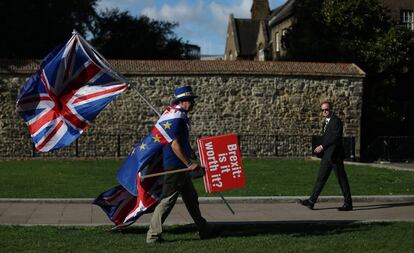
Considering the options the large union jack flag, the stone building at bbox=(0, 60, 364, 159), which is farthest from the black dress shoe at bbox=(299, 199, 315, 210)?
the stone building at bbox=(0, 60, 364, 159)

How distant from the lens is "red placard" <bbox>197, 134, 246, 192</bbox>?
8500 mm

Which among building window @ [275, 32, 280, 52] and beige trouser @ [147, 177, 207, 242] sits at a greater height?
building window @ [275, 32, 280, 52]

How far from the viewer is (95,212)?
11094mm

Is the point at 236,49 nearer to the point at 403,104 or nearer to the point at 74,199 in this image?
the point at 403,104

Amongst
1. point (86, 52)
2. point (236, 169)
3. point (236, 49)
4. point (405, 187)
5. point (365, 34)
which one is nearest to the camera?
point (236, 169)

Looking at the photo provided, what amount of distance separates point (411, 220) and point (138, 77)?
16460 millimetres

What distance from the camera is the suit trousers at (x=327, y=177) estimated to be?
449 inches

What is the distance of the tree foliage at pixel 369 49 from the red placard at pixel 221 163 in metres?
19.6

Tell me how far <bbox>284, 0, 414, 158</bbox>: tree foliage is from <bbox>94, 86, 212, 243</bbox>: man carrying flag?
1980cm

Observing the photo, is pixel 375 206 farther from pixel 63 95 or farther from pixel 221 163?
pixel 63 95

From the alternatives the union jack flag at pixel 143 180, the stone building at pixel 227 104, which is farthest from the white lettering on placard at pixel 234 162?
the stone building at pixel 227 104

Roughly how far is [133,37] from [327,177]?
3099cm

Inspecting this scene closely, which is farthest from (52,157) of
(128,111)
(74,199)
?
(74,199)

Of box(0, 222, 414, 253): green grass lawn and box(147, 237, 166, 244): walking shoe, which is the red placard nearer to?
box(0, 222, 414, 253): green grass lawn
